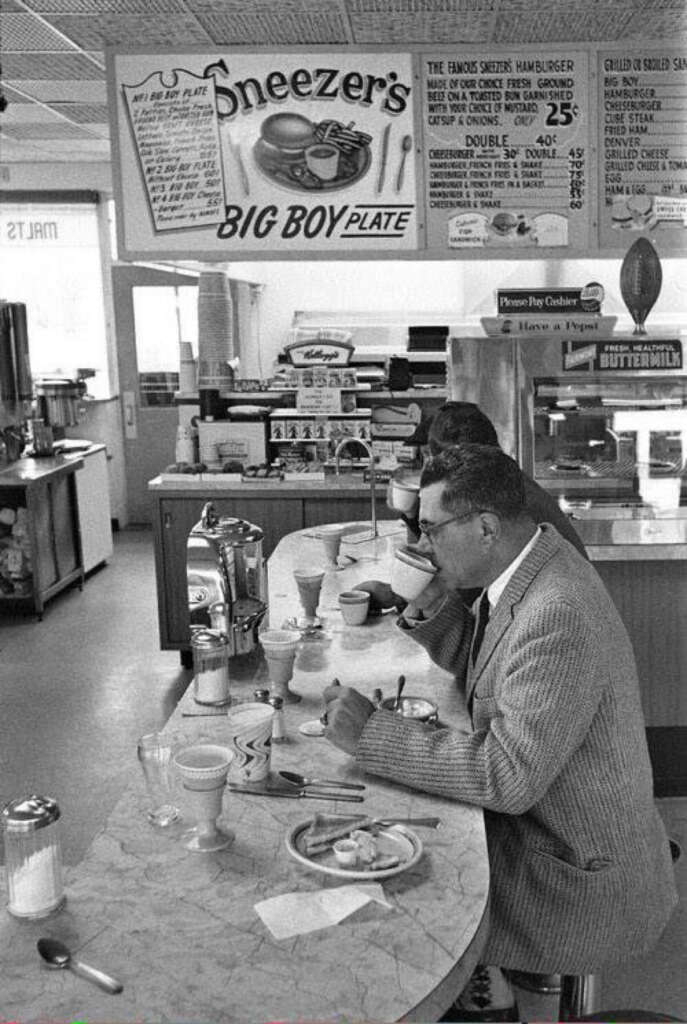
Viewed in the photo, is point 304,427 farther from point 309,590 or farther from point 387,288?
point 387,288

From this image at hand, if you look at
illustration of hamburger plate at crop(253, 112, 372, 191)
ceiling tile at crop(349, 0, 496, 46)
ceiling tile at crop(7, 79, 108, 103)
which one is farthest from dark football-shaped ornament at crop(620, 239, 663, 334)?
ceiling tile at crop(7, 79, 108, 103)

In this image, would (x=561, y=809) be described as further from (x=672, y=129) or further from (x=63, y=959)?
(x=672, y=129)

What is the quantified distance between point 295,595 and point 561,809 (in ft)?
5.75

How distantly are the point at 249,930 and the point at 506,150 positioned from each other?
370 cm

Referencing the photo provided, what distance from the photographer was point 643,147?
443 centimetres

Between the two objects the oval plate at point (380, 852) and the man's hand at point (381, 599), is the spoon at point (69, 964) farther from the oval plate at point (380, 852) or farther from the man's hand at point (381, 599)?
the man's hand at point (381, 599)

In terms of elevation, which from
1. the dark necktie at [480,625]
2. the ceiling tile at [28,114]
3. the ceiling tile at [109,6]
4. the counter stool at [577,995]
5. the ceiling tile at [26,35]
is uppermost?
the ceiling tile at [28,114]

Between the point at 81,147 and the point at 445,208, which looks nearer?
the point at 445,208

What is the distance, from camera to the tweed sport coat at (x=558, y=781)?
1925 mm

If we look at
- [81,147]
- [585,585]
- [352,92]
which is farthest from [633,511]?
[81,147]

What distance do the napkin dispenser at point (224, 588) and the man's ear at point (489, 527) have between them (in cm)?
91

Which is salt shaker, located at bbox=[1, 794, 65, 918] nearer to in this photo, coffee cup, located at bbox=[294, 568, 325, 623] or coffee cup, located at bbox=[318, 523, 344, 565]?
coffee cup, located at bbox=[294, 568, 325, 623]

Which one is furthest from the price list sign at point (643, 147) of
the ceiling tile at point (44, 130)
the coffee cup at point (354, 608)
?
the ceiling tile at point (44, 130)

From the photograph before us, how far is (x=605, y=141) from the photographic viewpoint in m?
4.42
